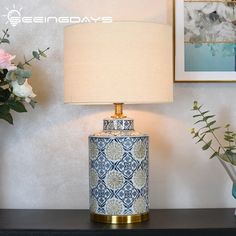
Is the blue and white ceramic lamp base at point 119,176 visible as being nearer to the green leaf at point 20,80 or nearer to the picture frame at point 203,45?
the green leaf at point 20,80

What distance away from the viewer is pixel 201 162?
2105 millimetres

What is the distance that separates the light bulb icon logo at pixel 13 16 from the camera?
2.07 metres

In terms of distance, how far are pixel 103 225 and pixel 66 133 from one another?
0.53m

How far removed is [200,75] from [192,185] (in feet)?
1.57

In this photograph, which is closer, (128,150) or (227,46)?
(128,150)

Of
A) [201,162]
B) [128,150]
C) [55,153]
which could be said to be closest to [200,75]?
[201,162]

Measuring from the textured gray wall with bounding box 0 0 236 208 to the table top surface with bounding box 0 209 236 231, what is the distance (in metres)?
0.12

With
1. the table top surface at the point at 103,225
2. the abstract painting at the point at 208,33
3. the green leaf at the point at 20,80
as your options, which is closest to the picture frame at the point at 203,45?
the abstract painting at the point at 208,33

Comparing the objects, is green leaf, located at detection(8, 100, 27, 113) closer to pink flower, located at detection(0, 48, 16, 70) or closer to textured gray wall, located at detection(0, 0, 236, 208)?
pink flower, located at detection(0, 48, 16, 70)

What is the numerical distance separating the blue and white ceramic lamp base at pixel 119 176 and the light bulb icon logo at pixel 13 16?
2.23 ft

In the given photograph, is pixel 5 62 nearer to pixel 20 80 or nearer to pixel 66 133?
pixel 20 80

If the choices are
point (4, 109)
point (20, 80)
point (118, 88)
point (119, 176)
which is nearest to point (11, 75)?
point (20, 80)
